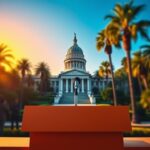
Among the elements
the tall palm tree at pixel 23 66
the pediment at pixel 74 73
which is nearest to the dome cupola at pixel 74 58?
the pediment at pixel 74 73

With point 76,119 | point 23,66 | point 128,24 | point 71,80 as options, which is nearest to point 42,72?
point 23,66

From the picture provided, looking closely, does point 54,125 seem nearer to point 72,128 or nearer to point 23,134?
point 72,128

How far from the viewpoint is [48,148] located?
890 cm

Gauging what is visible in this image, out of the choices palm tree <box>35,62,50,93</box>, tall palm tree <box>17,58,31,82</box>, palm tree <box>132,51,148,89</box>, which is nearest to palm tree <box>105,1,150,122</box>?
palm tree <box>132,51,148,89</box>

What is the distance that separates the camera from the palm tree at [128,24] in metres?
27.1

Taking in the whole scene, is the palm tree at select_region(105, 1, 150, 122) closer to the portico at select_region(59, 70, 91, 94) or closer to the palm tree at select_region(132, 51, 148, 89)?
the palm tree at select_region(132, 51, 148, 89)

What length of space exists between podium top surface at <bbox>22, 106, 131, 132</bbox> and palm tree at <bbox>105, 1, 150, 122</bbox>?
62.9 feet

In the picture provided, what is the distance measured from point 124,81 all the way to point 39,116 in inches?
2895

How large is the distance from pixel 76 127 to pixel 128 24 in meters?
21.2

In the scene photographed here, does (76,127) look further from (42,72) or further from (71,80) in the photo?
(71,80)

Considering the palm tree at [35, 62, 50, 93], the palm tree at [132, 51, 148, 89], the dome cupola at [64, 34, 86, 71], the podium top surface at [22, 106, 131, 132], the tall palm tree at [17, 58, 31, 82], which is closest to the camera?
the podium top surface at [22, 106, 131, 132]

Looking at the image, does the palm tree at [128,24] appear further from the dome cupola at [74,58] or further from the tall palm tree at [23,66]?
the dome cupola at [74,58]

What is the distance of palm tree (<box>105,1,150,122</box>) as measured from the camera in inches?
1068

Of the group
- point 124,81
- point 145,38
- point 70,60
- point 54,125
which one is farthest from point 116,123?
point 70,60
